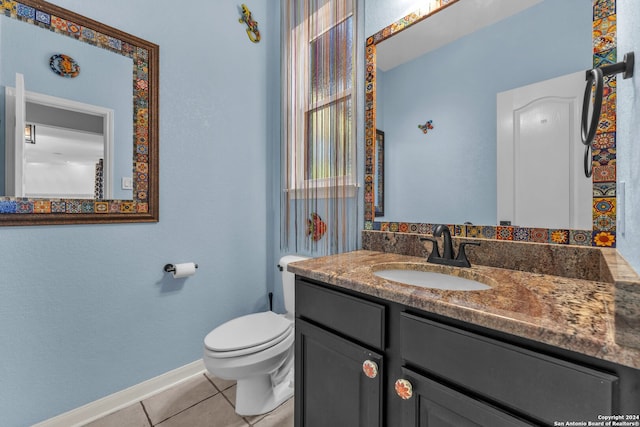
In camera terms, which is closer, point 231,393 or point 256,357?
point 256,357

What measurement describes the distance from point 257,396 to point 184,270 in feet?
2.60

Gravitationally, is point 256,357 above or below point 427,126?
below

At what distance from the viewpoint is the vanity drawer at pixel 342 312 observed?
78 centimetres

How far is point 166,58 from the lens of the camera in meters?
1.56

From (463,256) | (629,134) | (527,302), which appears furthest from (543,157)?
(527,302)

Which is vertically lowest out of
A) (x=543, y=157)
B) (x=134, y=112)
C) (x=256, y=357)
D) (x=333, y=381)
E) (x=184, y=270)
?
(x=256, y=357)

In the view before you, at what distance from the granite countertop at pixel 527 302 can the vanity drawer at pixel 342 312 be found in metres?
0.05

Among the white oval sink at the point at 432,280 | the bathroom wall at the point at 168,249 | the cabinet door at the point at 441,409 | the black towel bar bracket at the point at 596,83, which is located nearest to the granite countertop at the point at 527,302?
the white oval sink at the point at 432,280

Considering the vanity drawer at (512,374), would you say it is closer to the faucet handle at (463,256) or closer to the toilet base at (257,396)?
the faucet handle at (463,256)

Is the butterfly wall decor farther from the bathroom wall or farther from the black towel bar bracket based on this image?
the bathroom wall

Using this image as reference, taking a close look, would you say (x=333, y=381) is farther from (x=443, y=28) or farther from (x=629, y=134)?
(x=443, y=28)

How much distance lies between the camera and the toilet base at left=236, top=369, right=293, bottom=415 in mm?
1385

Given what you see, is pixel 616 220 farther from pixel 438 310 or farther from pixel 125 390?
pixel 125 390

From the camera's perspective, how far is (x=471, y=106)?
1081 millimetres
